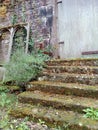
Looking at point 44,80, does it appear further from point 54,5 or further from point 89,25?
point 54,5

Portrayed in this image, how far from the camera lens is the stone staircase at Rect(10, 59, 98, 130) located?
254 centimetres

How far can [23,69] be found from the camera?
11.9 feet

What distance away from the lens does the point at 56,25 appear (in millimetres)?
5371

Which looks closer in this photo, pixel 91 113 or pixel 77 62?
pixel 91 113

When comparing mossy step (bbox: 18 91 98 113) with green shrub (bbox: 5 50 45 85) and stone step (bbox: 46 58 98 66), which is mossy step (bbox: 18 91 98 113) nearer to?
green shrub (bbox: 5 50 45 85)

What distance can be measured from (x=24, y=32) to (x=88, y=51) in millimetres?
1940

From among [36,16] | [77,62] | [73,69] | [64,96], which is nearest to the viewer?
[64,96]

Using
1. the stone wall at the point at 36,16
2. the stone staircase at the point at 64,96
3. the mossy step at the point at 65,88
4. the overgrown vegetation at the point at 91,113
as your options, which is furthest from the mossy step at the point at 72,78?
the stone wall at the point at 36,16

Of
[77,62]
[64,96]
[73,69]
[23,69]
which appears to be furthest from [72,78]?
[23,69]

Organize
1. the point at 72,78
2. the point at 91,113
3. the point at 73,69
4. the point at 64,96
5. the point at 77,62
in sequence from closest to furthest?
the point at 91,113
the point at 64,96
the point at 72,78
the point at 73,69
the point at 77,62

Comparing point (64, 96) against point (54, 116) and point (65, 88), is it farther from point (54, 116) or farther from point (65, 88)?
point (54, 116)

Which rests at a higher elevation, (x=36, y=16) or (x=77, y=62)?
(x=36, y=16)

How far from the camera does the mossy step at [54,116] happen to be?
2344 mm

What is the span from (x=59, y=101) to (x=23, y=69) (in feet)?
3.52
